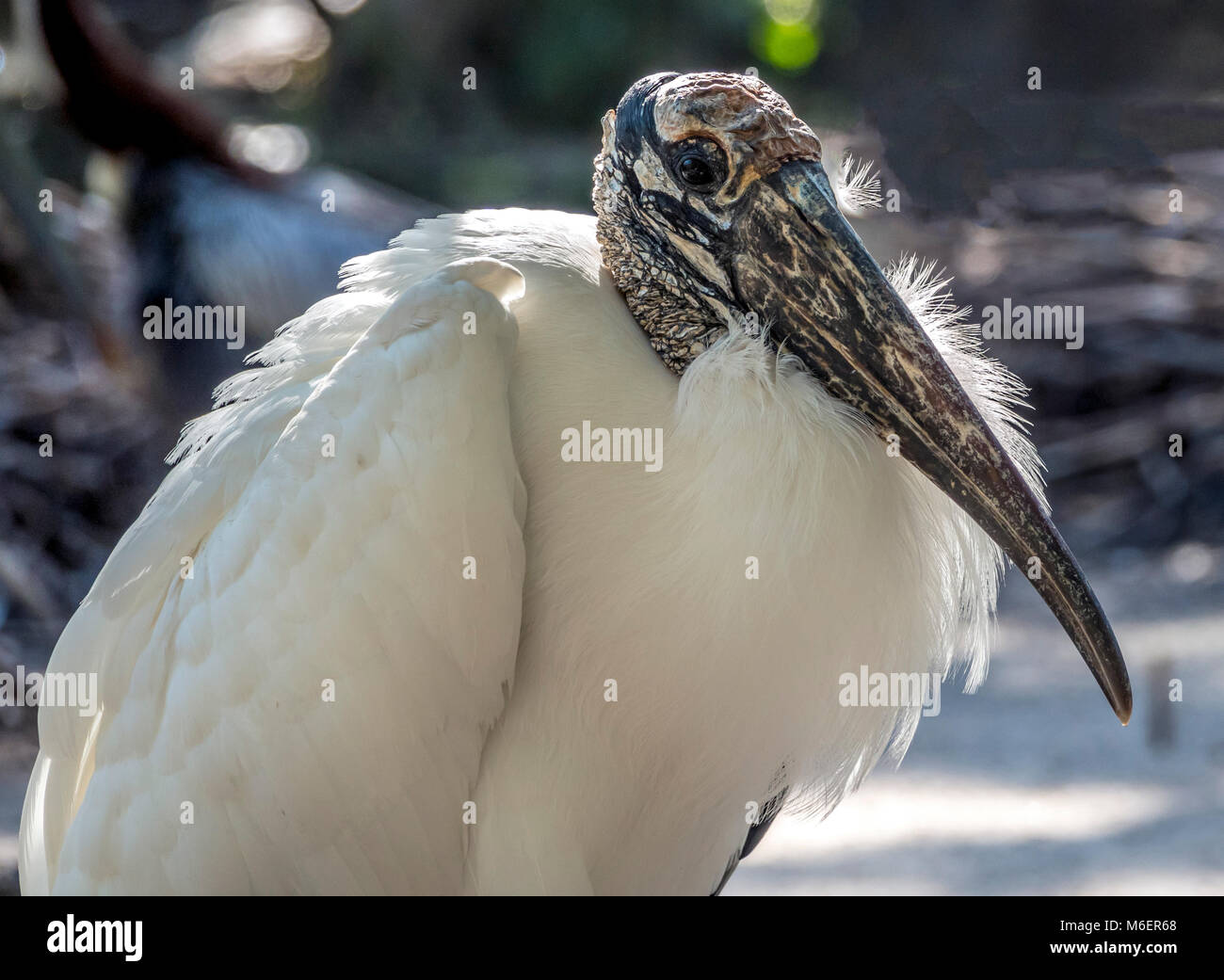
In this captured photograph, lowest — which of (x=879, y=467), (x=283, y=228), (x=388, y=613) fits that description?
(x=388, y=613)

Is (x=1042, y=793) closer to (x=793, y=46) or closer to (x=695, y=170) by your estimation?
(x=695, y=170)

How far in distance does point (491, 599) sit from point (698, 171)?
652 millimetres

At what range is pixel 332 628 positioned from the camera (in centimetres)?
191

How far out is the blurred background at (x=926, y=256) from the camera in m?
4.55

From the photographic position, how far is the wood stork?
1912mm

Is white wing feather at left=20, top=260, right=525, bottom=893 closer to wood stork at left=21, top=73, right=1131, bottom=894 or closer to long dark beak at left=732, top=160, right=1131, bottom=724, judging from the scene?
wood stork at left=21, top=73, right=1131, bottom=894

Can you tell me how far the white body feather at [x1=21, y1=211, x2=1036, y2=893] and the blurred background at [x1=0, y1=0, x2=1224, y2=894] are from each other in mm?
2161

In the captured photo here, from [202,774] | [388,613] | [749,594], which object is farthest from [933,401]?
[202,774]

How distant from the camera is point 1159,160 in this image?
667 centimetres

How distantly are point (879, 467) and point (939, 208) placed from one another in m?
4.31

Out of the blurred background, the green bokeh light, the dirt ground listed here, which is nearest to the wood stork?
the dirt ground

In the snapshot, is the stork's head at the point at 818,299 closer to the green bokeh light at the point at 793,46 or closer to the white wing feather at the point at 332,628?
the white wing feather at the point at 332,628

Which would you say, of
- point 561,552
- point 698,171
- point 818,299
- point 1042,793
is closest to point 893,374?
point 818,299

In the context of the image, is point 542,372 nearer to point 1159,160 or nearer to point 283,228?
point 283,228
